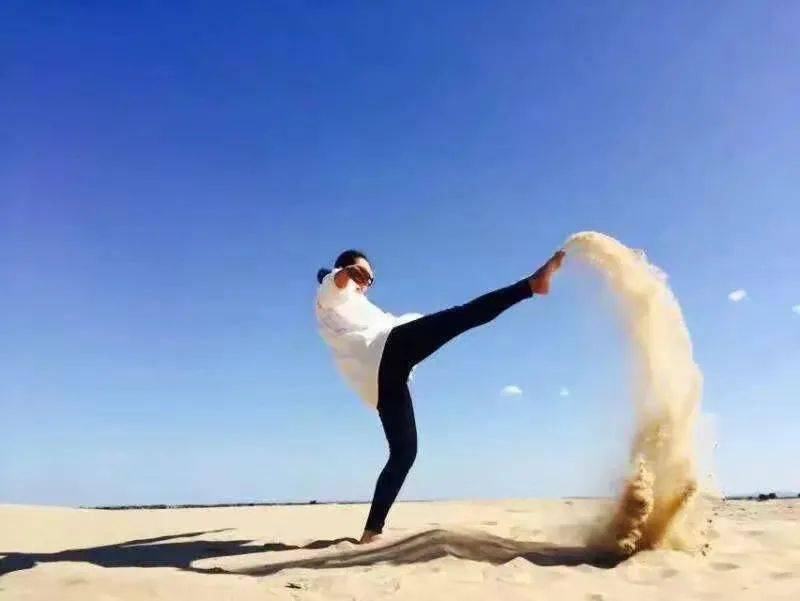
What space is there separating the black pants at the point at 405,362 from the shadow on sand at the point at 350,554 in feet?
1.52

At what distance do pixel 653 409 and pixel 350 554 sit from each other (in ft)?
8.78

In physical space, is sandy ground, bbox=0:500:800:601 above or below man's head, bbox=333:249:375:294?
below

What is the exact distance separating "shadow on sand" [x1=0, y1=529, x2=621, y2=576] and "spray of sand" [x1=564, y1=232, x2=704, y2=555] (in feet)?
1.35

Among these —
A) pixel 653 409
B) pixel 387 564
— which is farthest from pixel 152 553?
pixel 653 409

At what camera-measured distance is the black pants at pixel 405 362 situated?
20.2ft

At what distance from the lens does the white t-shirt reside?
20.7 feet

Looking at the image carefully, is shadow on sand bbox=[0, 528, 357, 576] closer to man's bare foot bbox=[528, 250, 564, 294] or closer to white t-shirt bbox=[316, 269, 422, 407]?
white t-shirt bbox=[316, 269, 422, 407]

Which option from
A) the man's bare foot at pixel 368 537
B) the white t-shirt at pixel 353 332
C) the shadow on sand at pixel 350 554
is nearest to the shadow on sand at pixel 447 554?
the shadow on sand at pixel 350 554

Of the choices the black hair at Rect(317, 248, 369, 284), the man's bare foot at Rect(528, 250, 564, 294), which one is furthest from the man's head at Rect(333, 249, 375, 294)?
the man's bare foot at Rect(528, 250, 564, 294)

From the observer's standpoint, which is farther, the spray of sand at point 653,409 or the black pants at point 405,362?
the black pants at point 405,362

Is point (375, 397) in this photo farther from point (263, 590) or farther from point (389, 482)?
point (263, 590)

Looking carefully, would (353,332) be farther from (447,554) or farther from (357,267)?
(447,554)

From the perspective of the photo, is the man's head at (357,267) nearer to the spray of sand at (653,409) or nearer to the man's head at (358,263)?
the man's head at (358,263)

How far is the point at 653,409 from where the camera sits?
6035mm
